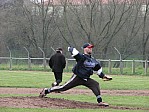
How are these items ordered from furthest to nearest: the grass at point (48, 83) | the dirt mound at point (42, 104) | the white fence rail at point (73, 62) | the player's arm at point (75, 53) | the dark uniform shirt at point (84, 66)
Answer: the white fence rail at point (73, 62), the grass at point (48, 83), the dark uniform shirt at point (84, 66), the dirt mound at point (42, 104), the player's arm at point (75, 53)

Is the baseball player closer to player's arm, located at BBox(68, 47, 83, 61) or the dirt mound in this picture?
player's arm, located at BBox(68, 47, 83, 61)

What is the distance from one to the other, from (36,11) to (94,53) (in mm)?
9653

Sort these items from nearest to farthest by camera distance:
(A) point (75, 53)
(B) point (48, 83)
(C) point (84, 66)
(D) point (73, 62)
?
(A) point (75, 53), (C) point (84, 66), (B) point (48, 83), (D) point (73, 62)

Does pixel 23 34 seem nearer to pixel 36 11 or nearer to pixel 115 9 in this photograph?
pixel 36 11

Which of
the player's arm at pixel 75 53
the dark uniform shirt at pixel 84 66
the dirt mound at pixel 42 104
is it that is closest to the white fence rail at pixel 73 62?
the dirt mound at pixel 42 104

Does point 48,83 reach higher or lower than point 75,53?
lower

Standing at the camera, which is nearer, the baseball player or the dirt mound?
the dirt mound

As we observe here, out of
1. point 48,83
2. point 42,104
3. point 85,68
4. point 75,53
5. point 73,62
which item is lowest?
point 73,62

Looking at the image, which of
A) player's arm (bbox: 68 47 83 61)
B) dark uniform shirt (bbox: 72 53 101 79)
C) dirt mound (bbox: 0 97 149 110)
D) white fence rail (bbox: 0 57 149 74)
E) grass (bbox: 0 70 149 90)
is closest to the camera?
player's arm (bbox: 68 47 83 61)

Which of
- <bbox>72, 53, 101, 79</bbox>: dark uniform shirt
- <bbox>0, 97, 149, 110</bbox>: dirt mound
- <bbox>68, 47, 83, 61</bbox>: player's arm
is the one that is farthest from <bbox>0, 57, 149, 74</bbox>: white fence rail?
<bbox>68, 47, 83, 61</bbox>: player's arm

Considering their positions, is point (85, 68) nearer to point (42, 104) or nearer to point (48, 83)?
point (42, 104)

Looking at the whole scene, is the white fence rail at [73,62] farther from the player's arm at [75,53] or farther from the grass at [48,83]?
the player's arm at [75,53]

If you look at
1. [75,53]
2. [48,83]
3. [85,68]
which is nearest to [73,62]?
[48,83]

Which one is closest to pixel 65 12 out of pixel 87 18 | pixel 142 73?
pixel 87 18
